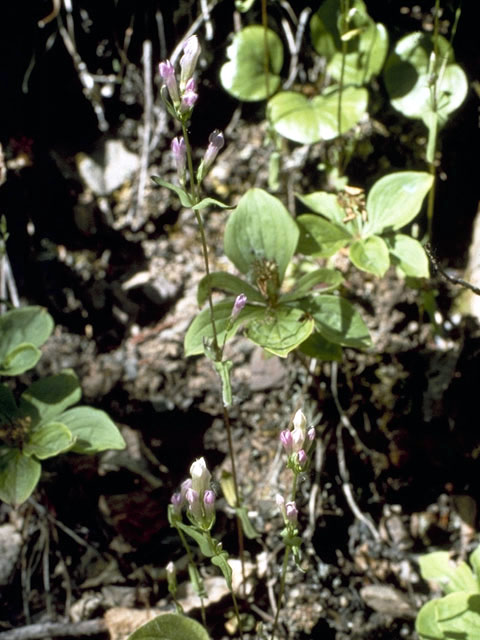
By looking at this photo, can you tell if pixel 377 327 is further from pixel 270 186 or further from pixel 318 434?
pixel 270 186

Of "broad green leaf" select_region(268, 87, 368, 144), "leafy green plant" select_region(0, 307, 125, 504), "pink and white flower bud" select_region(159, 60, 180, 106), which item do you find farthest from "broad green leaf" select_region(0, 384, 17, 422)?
"broad green leaf" select_region(268, 87, 368, 144)

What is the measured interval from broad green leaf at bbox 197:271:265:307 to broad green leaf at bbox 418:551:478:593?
1.14 meters

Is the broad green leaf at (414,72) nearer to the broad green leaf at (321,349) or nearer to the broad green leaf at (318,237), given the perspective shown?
the broad green leaf at (318,237)

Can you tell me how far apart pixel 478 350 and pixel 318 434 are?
2.49 ft

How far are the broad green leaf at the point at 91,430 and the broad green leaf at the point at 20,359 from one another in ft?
0.77

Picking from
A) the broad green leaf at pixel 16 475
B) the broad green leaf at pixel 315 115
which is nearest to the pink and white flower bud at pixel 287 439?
the broad green leaf at pixel 16 475

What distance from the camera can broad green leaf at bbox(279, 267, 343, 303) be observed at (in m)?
2.21

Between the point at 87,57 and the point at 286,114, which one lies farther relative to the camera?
the point at 87,57

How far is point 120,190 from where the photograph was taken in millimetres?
3209

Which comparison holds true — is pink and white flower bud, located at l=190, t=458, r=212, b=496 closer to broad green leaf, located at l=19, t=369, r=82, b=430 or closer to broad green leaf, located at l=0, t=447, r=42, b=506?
broad green leaf, located at l=0, t=447, r=42, b=506

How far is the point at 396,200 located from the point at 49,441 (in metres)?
1.57

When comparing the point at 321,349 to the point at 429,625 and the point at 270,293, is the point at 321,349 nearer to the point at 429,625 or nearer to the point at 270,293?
the point at 270,293

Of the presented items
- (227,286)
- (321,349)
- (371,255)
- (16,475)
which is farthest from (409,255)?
(16,475)

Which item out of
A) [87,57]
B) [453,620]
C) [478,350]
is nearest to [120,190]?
[87,57]
